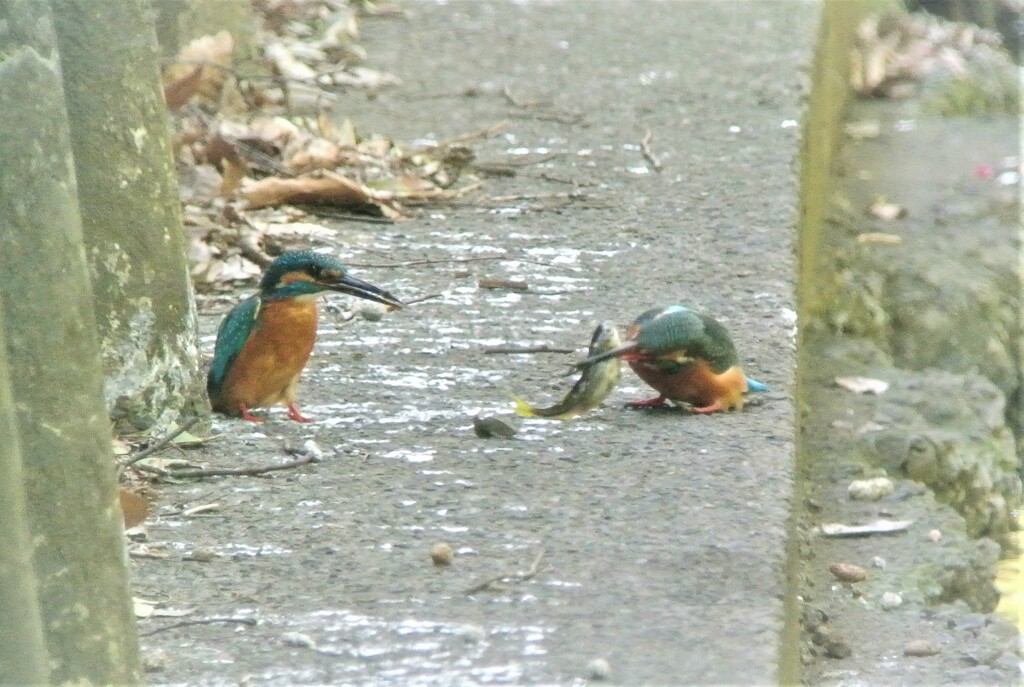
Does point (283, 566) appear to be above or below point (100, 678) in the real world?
below

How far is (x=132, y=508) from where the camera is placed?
2891 millimetres

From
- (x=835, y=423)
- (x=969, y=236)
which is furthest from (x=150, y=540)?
(x=969, y=236)

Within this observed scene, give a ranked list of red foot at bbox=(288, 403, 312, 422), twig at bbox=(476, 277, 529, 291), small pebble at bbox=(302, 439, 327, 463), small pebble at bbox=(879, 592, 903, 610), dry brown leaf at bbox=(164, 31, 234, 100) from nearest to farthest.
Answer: small pebble at bbox=(302, 439, 327, 463), red foot at bbox=(288, 403, 312, 422), small pebble at bbox=(879, 592, 903, 610), twig at bbox=(476, 277, 529, 291), dry brown leaf at bbox=(164, 31, 234, 100)

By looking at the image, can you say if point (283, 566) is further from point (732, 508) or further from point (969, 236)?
point (969, 236)

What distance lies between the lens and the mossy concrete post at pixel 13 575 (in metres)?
1.76

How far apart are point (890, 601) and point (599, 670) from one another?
1.56 metres

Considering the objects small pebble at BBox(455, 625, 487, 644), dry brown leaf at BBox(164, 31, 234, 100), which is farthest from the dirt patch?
dry brown leaf at BBox(164, 31, 234, 100)

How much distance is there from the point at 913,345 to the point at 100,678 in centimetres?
431

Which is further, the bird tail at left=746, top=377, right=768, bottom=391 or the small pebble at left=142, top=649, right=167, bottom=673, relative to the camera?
the bird tail at left=746, top=377, right=768, bottom=391

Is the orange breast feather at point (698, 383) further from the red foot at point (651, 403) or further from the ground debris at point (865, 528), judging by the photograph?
the ground debris at point (865, 528)

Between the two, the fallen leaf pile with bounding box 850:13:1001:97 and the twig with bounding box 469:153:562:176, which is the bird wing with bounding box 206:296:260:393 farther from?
the fallen leaf pile with bounding box 850:13:1001:97

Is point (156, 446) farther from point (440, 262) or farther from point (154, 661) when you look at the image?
point (440, 262)

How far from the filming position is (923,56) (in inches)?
360

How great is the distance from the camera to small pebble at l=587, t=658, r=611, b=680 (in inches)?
90.2
